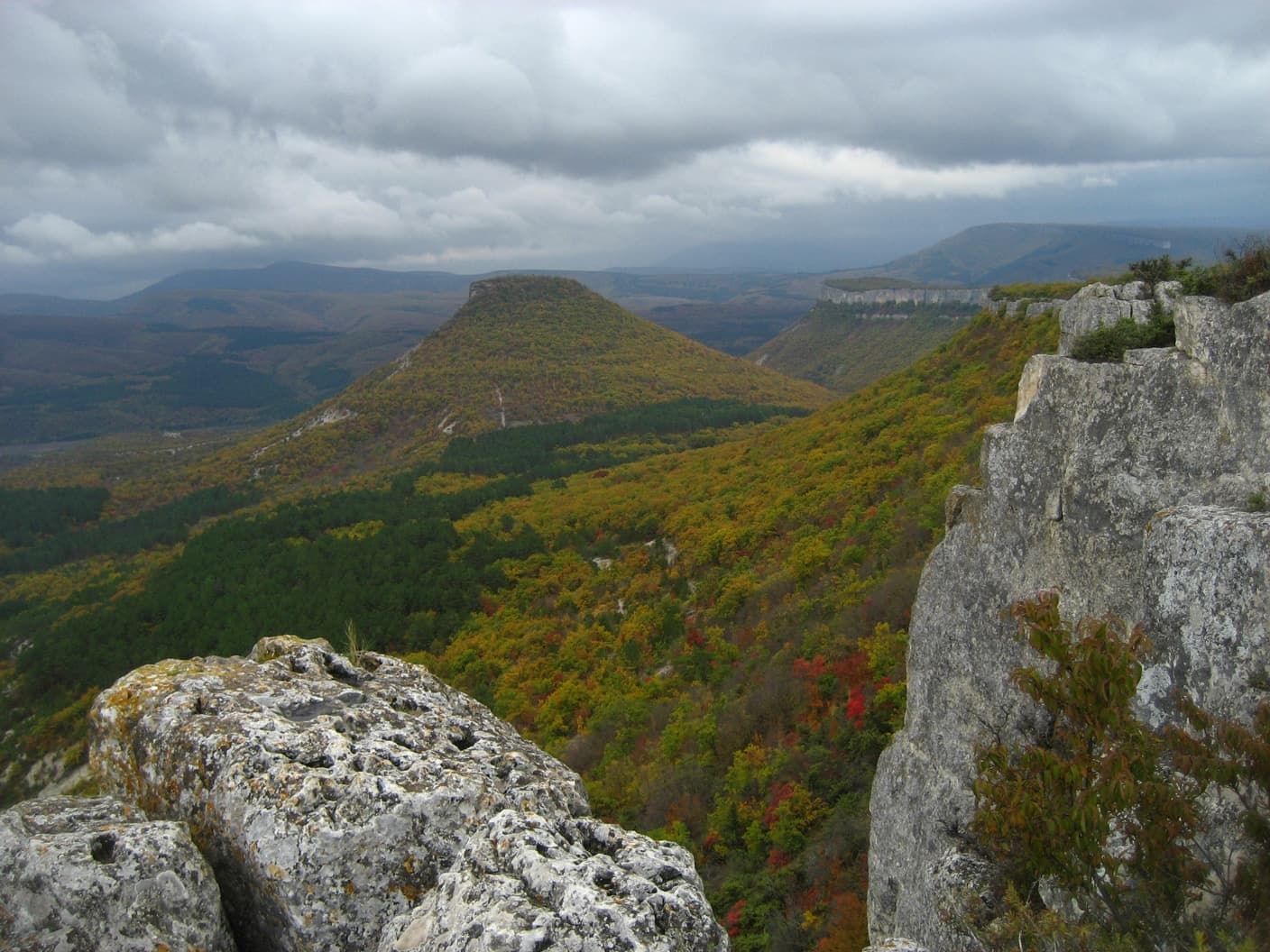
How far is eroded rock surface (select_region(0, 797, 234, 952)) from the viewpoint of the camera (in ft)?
13.9

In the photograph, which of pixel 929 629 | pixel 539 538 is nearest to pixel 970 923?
pixel 929 629

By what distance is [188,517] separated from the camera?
282 ft

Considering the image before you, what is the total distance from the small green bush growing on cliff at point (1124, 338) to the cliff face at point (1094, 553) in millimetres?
633

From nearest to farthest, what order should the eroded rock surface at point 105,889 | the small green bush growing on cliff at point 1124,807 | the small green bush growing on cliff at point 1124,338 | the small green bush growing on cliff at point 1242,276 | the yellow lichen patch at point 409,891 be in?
the eroded rock surface at point 105,889 → the yellow lichen patch at point 409,891 → the small green bush growing on cliff at point 1124,807 → the small green bush growing on cliff at point 1242,276 → the small green bush growing on cliff at point 1124,338

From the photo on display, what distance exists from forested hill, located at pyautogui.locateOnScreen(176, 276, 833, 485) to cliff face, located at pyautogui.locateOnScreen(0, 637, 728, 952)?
9519cm

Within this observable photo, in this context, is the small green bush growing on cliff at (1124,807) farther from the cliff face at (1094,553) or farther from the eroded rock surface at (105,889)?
the eroded rock surface at (105,889)

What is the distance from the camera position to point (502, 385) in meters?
118

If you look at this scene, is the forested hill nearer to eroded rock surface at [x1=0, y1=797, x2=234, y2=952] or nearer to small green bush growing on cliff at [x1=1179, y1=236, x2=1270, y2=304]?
small green bush growing on cliff at [x1=1179, y1=236, x2=1270, y2=304]

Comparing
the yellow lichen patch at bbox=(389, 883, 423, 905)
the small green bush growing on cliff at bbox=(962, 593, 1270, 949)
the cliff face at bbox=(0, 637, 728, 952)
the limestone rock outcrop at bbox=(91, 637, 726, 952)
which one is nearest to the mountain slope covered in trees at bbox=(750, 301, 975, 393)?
the small green bush growing on cliff at bbox=(962, 593, 1270, 949)

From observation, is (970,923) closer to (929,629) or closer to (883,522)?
(929,629)

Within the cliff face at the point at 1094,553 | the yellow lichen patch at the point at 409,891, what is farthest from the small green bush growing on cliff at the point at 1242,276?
the yellow lichen patch at the point at 409,891

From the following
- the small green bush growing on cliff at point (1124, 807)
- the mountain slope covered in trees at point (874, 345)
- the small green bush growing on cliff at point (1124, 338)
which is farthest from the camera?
the mountain slope covered in trees at point (874, 345)

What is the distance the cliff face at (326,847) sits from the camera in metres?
4.28

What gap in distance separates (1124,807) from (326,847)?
5.75 metres
